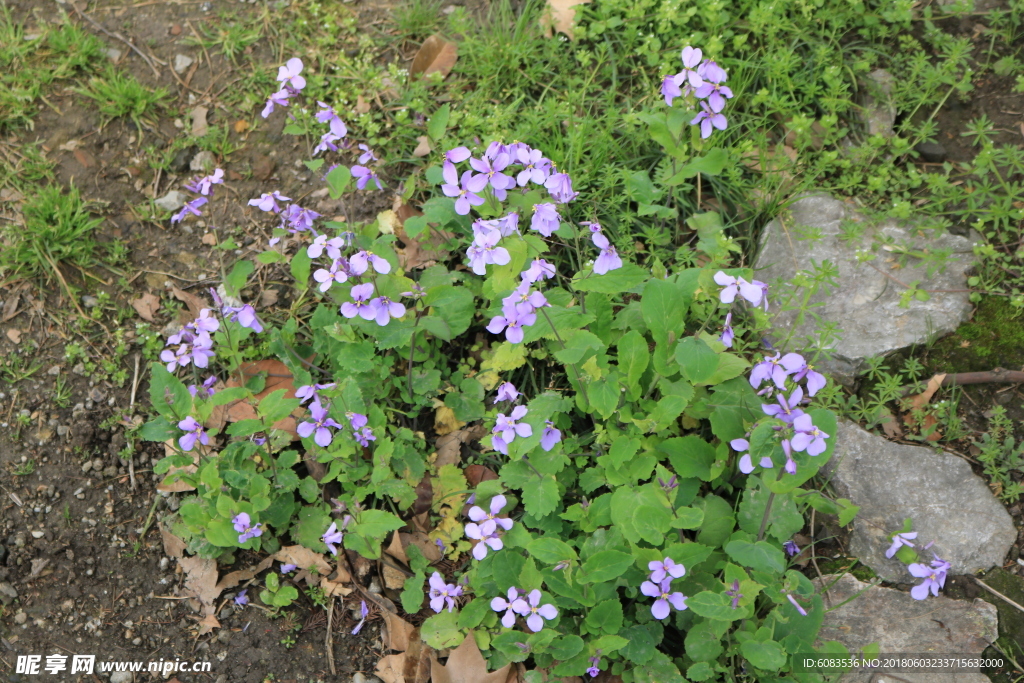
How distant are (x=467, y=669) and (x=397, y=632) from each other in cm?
30

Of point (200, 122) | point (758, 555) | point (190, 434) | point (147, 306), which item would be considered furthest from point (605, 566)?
point (200, 122)

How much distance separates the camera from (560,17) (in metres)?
3.58

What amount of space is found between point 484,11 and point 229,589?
300 cm

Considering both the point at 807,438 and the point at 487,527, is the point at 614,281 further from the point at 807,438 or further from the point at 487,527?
the point at 487,527

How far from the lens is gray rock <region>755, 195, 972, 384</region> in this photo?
2842 millimetres

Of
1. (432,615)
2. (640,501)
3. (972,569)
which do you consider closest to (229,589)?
(432,615)

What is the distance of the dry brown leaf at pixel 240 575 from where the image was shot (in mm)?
2648

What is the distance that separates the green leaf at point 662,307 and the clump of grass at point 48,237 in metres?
2.42

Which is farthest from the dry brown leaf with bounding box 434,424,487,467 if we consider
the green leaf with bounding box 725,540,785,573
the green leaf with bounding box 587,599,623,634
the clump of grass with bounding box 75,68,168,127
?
the clump of grass with bounding box 75,68,168,127

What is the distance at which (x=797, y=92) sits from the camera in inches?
134

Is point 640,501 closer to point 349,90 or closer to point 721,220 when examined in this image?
point 721,220

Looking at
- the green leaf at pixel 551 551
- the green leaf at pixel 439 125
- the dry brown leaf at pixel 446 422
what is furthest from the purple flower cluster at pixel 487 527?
the green leaf at pixel 439 125

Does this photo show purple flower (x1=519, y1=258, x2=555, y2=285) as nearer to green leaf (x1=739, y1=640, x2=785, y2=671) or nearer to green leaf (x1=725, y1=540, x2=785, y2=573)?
green leaf (x1=725, y1=540, x2=785, y2=573)

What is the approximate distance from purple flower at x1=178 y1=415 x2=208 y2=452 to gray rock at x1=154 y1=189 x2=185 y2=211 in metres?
1.39
